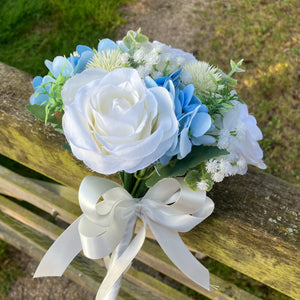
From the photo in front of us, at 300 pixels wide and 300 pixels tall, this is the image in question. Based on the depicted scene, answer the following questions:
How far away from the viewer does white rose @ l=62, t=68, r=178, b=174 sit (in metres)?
0.70

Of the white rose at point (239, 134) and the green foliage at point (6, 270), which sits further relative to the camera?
the green foliage at point (6, 270)

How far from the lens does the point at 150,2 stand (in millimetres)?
3537

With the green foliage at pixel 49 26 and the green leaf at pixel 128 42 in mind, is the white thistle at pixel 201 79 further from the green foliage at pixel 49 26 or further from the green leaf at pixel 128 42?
the green foliage at pixel 49 26

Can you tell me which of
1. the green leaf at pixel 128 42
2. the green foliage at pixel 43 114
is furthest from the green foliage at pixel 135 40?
the green foliage at pixel 43 114

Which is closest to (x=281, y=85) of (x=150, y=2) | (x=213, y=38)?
(x=213, y=38)

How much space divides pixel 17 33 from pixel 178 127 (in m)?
2.93

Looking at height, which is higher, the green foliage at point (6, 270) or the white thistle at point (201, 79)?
the white thistle at point (201, 79)

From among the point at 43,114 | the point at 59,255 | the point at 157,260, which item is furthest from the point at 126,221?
the point at 157,260

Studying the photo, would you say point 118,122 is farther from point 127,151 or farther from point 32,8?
point 32,8

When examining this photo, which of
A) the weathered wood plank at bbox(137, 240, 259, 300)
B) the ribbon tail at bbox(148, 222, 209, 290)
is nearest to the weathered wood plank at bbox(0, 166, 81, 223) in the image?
the weathered wood plank at bbox(137, 240, 259, 300)

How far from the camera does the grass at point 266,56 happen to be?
269 cm

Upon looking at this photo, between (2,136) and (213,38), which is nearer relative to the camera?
(2,136)

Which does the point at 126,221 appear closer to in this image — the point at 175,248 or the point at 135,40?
the point at 175,248

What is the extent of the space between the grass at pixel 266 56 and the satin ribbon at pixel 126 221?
1777 mm
